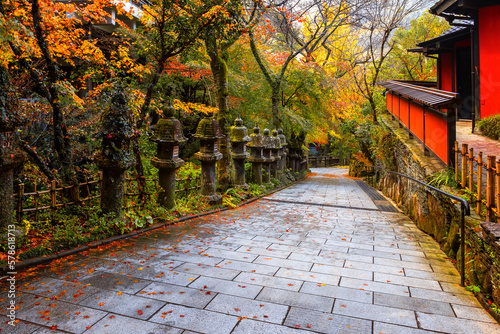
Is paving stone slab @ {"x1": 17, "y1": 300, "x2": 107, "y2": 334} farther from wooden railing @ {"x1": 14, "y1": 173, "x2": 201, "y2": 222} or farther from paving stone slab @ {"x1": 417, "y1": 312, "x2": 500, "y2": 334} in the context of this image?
paving stone slab @ {"x1": 417, "y1": 312, "x2": 500, "y2": 334}

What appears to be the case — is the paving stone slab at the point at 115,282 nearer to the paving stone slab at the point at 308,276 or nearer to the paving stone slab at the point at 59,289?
the paving stone slab at the point at 59,289

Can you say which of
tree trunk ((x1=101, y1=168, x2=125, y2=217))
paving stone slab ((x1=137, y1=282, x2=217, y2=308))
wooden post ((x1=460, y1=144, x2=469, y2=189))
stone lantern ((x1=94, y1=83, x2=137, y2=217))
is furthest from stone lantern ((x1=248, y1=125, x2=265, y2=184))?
paving stone slab ((x1=137, y1=282, x2=217, y2=308))

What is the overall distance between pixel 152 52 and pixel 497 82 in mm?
10048

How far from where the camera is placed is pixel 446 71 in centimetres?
1517

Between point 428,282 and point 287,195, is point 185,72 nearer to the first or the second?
point 287,195

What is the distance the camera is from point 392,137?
13.8 metres

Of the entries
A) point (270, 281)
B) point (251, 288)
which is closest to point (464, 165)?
point (270, 281)

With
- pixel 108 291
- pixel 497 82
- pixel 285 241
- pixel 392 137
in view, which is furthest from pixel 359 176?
pixel 108 291

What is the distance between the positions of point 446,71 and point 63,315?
1700 centimetres

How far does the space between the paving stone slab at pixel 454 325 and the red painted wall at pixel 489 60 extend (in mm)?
9127

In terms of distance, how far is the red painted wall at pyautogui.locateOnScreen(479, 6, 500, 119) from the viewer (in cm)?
1012

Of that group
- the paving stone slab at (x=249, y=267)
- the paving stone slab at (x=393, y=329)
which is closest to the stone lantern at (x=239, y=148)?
the paving stone slab at (x=249, y=267)

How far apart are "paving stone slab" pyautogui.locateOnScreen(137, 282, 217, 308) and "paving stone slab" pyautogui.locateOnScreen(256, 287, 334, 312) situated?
64 centimetres

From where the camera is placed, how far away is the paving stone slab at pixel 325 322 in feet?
10.8
